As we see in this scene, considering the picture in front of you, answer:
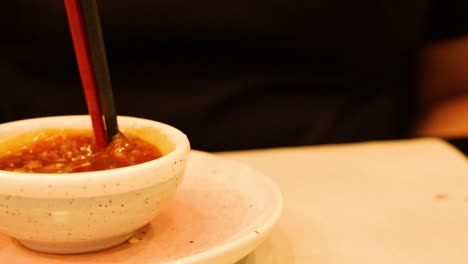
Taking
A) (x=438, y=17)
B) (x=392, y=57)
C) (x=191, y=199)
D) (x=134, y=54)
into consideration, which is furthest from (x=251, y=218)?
(x=438, y=17)

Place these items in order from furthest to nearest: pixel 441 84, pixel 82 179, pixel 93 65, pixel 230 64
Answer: pixel 441 84, pixel 230 64, pixel 93 65, pixel 82 179

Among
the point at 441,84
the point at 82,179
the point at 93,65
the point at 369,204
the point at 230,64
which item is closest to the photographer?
the point at 82,179

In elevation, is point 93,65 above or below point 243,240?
above

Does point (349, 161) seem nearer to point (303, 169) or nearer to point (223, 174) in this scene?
point (303, 169)

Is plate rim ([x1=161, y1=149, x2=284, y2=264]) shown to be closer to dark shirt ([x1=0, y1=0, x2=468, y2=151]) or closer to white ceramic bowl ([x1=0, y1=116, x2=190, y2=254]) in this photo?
white ceramic bowl ([x1=0, y1=116, x2=190, y2=254])

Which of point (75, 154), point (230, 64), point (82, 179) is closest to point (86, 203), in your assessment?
point (82, 179)

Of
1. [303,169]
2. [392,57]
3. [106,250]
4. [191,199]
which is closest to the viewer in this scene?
[106,250]

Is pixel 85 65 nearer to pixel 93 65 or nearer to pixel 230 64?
pixel 93 65
